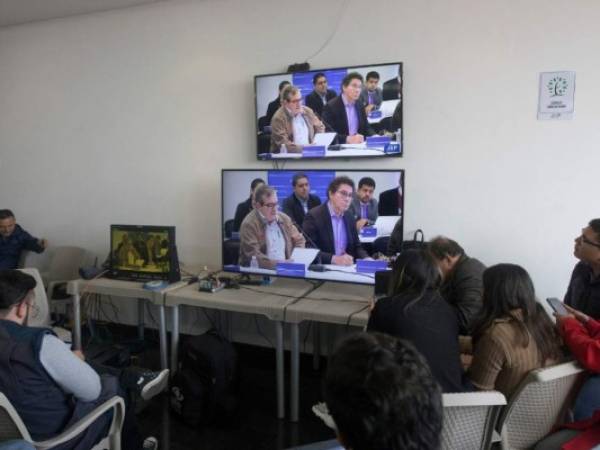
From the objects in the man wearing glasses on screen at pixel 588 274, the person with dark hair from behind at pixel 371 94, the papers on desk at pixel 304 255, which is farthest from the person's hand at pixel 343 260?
the man wearing glasses on screen at pixel 588 274

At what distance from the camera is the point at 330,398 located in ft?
2.86

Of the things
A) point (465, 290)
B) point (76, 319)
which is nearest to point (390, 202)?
point (465, 290)

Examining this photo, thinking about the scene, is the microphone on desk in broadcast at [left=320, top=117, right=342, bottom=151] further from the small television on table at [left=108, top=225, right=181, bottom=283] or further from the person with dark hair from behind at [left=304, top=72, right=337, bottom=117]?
the small television on table at [left=108, top=225, right=181, bottom=283]

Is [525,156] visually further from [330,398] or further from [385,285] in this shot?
[330,398]

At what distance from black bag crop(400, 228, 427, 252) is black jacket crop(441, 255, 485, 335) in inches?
9.8

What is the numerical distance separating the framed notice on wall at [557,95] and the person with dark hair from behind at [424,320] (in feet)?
5.05

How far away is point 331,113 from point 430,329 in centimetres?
187

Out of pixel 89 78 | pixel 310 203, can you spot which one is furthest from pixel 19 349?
pixel 89 78

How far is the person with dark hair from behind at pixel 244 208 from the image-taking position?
3.17 m

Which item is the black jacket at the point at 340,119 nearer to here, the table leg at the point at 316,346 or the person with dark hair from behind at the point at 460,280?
the person with dark hair from behind at the point at 460,280

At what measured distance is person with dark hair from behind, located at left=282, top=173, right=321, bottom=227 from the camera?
3.04 meters

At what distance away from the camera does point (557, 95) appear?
281 cm

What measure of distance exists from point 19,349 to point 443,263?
84.4 inches

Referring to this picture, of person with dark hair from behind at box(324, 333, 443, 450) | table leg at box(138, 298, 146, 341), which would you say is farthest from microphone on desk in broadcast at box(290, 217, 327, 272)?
person with dark hair from behind at box(324, 333, 443, 450)
